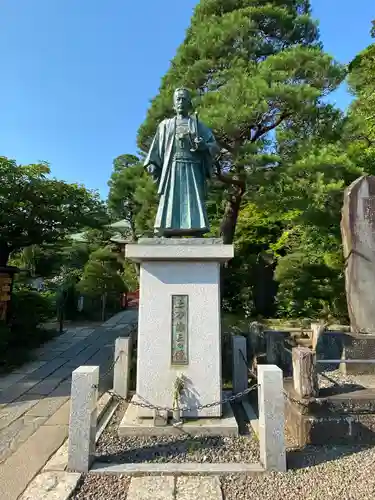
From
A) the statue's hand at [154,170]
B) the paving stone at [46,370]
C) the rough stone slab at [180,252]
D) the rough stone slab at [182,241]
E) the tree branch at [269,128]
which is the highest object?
the tree branch at [269,128]

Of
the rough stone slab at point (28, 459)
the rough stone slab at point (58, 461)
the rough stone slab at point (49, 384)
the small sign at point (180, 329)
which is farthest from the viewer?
the rough stone slab at point (49, 384)

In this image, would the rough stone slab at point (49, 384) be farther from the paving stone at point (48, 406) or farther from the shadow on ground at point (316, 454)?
the shadow on ground at point (316, 454)

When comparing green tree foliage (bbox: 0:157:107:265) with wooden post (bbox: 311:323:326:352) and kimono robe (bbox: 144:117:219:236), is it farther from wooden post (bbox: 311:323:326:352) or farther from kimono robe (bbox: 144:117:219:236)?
Result: wooden post (bbox: 311:323:326:352)

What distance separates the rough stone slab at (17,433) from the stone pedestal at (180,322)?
55.5 inches

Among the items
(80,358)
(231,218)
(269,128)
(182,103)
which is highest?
(269,128)

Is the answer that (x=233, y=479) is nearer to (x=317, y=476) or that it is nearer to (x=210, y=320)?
(x=317, y=476)

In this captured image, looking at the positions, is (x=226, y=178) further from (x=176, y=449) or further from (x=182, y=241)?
(x=176, y=449)

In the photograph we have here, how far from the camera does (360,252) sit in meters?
7.22

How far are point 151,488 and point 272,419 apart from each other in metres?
1.26

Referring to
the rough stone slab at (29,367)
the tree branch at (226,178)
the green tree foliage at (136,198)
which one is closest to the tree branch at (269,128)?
the tree branch at (226,178)

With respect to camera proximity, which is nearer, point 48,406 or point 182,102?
point 182,102

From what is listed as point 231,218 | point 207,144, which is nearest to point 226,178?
point 231,218

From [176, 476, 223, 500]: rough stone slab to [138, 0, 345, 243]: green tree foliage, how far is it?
6.75 metres

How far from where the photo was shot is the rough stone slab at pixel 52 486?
2.90m
